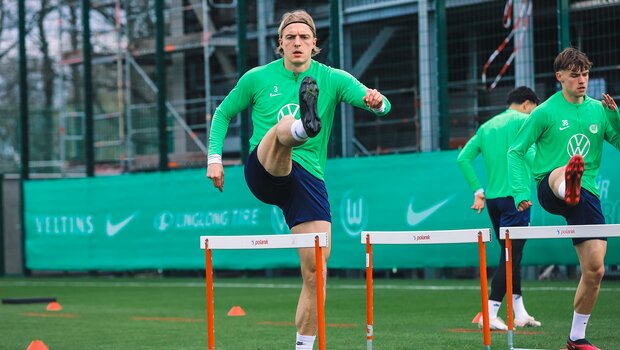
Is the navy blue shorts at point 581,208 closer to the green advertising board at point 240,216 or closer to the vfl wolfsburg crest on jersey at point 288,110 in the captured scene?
the vfl wolfsburg crest on jersey at point 288,110

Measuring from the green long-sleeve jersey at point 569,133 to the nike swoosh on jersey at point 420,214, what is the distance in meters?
8.45

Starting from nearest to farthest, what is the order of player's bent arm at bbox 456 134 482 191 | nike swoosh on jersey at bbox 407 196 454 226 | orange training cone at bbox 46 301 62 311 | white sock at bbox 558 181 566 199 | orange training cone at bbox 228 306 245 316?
white sock at bbox 558 181 566 199, player's bent arm at bbox 456 134 482 191, orange training cone at bbox 228 306 245 316, orange training cone at bbox 46 301 62 311, nike swoosh on jersey at bbox 407 196 454 226

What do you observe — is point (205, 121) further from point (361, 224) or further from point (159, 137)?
point (361, 224)

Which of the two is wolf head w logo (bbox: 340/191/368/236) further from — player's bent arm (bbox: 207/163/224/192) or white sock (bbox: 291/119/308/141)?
white sock (bbox: 291/119/308/141)

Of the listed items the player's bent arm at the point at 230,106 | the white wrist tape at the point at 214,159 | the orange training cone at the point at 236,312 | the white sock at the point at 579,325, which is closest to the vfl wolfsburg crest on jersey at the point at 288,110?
the player's bent arm at the point at 230,106

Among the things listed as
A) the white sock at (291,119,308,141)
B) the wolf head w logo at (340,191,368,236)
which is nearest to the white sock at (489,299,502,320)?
the white sock at (291,119,308,141)

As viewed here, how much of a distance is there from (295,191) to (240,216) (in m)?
12.3

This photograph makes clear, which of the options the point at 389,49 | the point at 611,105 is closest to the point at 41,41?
the point at 389,49

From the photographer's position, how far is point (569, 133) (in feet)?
24.7

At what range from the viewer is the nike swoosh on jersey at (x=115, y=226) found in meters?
20.5

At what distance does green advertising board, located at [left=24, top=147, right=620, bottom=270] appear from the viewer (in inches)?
627

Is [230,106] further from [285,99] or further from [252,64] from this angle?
[252,64]

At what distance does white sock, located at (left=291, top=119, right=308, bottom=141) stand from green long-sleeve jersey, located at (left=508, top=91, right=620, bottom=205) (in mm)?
2241

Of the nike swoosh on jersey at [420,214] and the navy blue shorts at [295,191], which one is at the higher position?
the navy blue shorts at [295,191]
